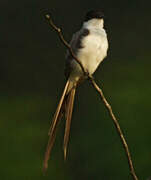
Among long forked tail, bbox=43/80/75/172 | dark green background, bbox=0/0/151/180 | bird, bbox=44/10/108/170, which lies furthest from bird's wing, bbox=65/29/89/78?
dark green background, bbox=0/0/151/180

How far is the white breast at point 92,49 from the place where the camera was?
162 inches

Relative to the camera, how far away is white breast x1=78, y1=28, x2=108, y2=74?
4113 millimetres

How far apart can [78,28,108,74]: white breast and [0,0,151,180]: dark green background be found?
4.64 m

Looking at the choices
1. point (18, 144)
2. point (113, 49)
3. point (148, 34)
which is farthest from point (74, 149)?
point (148, 34)

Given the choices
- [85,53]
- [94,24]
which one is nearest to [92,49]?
[85,53]

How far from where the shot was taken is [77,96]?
10.4 m

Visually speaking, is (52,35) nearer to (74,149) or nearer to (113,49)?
(113,49)

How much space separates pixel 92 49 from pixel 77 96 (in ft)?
20.5

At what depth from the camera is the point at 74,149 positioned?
10.4 meters

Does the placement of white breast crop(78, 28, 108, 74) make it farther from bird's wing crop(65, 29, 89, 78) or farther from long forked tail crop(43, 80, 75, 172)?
long forked tail crop(43, 80, 75, 172)

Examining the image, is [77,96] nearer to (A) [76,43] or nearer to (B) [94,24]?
(B) [94,24]

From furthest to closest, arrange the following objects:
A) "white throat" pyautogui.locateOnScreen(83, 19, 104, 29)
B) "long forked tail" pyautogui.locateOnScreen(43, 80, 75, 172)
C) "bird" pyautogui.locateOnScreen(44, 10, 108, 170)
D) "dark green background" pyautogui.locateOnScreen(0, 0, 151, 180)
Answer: "dark green background" pyautogui.locateOnScreen(0, 0, 151, 180)
"white throat" pyautogui.locateOnScreen(83, 19, 104, 29)
"bird" pyautogui.locateOnScreen(44, 10, 108, 170)
"long forked tail" pyautogui.locateOnScreen(43, 80, 75, 172)

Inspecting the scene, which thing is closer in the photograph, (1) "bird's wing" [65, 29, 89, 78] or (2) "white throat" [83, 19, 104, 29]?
(1) "bird's wing" [65, 29, 89, 78]

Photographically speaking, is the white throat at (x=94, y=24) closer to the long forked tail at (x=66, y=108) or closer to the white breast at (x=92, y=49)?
the white breast at (x=92, y=49)
